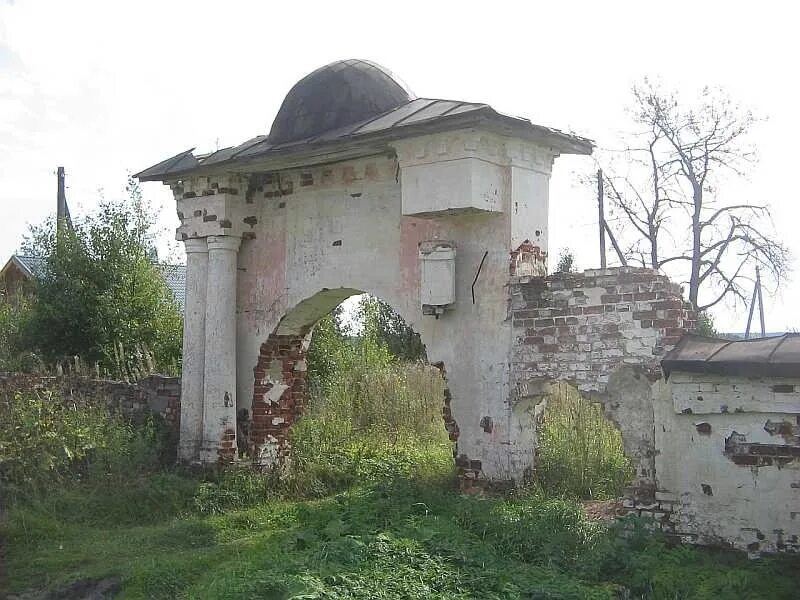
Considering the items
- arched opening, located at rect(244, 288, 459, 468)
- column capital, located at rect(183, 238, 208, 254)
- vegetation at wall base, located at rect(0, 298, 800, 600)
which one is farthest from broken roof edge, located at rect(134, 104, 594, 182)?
vegetation at wall base, located at rect(0, 298, 800, 600)

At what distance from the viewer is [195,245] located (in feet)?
34.7

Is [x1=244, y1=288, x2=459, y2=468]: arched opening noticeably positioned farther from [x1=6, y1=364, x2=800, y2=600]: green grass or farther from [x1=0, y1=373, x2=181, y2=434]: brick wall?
[x1=0, y1=373, x2=181, y2=434]: brick wall

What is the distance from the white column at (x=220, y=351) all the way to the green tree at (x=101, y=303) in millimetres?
5128

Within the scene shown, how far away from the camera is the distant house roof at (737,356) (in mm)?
6215

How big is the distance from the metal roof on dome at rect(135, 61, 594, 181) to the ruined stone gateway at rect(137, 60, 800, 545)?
0.02m

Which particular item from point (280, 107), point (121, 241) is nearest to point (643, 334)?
point (280, 107)

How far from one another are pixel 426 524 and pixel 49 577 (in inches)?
→ 121

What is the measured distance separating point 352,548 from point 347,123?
4673 millimetres

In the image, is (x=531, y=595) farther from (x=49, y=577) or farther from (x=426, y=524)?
(x=49, y=577)

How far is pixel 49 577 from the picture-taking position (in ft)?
23.5

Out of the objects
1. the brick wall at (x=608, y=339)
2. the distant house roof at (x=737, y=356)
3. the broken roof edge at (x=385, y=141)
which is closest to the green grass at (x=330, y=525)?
the brick wall at (x=608, y=339)

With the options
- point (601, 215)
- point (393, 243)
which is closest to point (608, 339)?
point (393, 243)

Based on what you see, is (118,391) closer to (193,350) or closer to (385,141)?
(193,350)

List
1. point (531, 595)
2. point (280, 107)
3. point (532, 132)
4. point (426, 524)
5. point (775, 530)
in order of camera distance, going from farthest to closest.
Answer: point (280, 107) → point (532, 132) → point (426, 524) → point (775, 530) → point (531, 595)
